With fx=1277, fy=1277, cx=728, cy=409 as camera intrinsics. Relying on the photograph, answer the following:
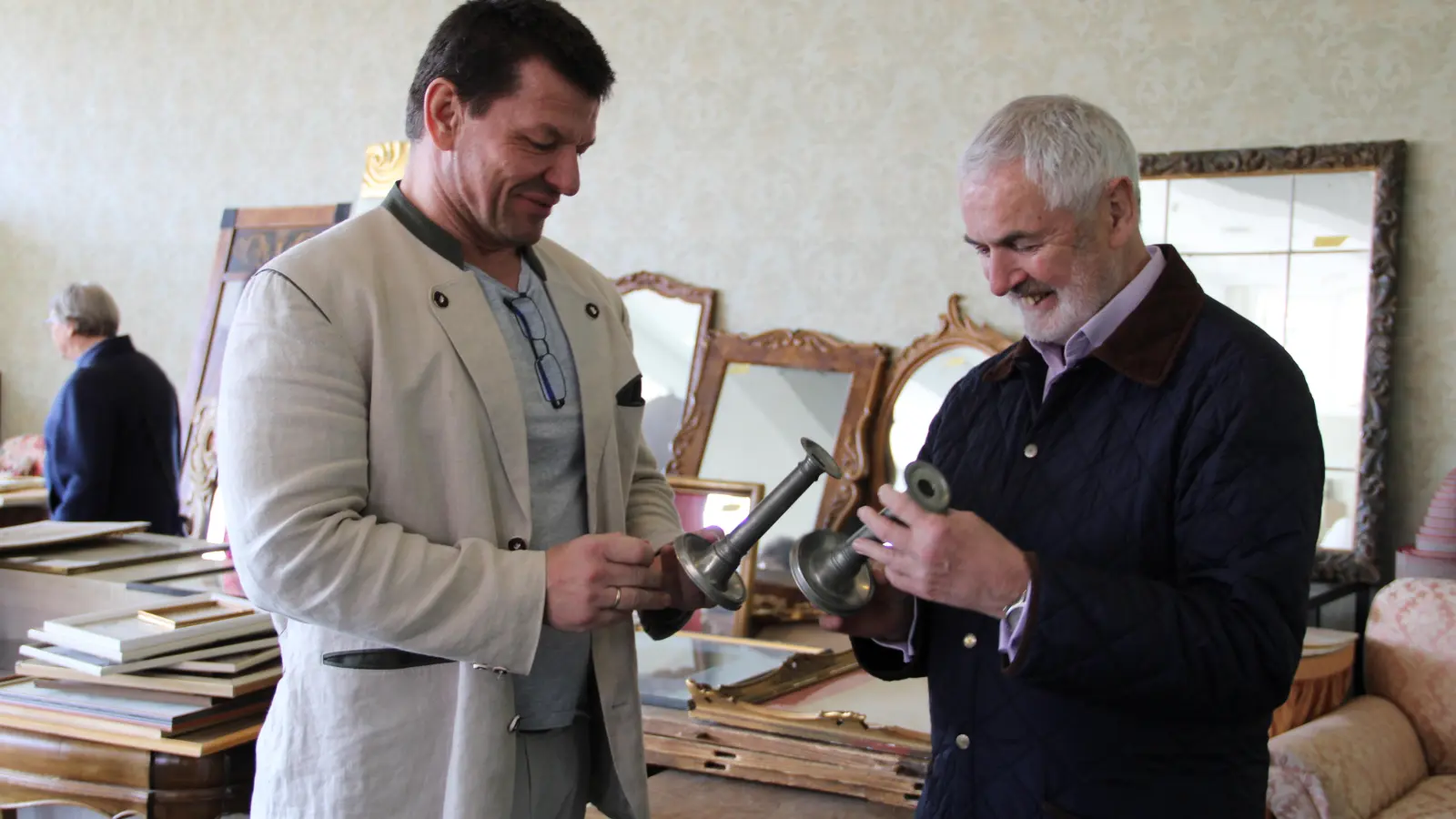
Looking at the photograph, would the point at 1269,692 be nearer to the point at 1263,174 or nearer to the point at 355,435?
the point at 355,435

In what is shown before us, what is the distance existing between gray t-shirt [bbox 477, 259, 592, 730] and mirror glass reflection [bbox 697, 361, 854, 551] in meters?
2.66

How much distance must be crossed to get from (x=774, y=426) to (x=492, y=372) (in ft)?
9.66

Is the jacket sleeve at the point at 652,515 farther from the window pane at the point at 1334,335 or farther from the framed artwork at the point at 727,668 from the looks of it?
the window pane at the point at 1334,335

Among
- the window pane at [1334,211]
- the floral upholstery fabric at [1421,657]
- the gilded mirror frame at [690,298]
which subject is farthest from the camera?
the gilded mirror frame at [690,298]

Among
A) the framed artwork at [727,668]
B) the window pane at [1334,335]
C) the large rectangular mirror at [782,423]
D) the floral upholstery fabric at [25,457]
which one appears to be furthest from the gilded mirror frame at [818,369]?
the floral upholstery fabric at [25,457]

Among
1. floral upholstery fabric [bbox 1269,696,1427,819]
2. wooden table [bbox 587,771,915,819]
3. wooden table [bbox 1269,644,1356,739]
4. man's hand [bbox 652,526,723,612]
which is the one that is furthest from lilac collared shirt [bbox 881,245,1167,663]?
wooden table [bbox 1269,644,1356,739]

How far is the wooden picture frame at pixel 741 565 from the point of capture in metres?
3.99

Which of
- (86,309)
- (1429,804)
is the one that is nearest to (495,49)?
(1429,804)

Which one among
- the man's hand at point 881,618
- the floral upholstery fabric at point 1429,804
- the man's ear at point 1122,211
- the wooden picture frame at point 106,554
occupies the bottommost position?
the floral upholstery fabric at point 1429,804

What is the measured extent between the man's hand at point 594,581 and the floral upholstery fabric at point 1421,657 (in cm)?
273

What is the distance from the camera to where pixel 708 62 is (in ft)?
15.6

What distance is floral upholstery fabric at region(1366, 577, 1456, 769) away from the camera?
11.0ft

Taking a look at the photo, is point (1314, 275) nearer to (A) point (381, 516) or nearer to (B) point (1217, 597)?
(B) point (1217, 597)

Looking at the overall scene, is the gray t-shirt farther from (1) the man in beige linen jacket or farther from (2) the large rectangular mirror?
(2) the large rectangular mirror
